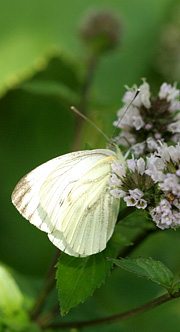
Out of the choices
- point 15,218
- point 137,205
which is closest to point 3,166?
point 15,218

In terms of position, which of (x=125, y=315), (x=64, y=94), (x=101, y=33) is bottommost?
(x=125, y=315)

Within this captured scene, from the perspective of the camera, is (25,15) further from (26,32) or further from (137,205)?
(137,205)

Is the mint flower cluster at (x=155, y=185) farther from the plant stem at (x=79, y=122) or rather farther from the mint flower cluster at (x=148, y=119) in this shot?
the plant stem at (x=79, y=122)

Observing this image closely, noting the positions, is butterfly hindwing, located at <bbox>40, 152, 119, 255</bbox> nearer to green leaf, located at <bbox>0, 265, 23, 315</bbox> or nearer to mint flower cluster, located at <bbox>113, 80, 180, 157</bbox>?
mint flower cluster, located at <bbox>113, 80, 180, 157</bbox>

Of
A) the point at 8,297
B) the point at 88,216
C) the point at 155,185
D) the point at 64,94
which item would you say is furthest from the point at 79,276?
the point at 64,94

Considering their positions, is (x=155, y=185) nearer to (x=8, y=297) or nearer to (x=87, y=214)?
(x=87, y=214)

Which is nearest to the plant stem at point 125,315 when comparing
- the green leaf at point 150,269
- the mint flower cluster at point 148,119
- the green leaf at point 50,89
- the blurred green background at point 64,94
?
the green leaf at point 150,269
